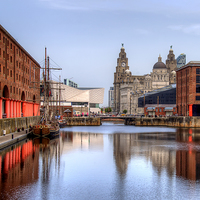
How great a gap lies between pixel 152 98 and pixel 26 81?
100 m

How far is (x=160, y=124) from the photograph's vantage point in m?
117

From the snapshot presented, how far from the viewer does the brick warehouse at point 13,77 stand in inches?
2108

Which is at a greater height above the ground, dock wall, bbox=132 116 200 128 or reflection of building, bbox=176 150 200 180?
dock wall, bbox=132 116 200 128

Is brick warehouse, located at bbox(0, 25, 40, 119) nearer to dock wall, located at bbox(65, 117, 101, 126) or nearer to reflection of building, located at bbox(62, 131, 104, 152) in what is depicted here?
reflection of building, located at bbox(62, 131, 104, 152)

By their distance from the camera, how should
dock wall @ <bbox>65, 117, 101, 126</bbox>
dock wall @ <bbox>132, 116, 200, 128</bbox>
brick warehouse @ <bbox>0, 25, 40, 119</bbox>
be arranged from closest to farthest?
brick warehouse @ <bbox>0, 25, 40, 119</bbox>
dock wall @ <bbox>132, 116, 200, 128</bbox>
dock wall @ <bbox>65, 117, 101, 126</bbox>

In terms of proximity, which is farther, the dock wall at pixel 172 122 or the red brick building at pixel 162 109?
the red brick building at pixel 162 109

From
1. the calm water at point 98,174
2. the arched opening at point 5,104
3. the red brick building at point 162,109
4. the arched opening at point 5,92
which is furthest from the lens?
the red brick building at point 162,109

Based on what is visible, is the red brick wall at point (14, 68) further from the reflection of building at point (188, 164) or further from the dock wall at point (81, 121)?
the dock wall at point (81, 121)

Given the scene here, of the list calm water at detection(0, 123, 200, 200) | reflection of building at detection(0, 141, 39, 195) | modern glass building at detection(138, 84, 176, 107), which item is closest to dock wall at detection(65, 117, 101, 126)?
modern glass building at detection(138, 84, 176, 107)

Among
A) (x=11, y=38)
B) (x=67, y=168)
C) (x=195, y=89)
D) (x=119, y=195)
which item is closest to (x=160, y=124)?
(x=195, y=89)

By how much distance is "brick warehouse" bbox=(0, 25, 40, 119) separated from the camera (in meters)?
53.5

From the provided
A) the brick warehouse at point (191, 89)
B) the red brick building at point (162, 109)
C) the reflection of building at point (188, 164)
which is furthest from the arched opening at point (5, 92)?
the red brick building at point (162, 109)

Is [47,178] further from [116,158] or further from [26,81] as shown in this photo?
[26,81]

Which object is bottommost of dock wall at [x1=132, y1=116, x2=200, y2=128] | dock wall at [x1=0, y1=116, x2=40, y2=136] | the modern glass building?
dock wall at [x1=132, y1=116, x2=200, y2=128]
